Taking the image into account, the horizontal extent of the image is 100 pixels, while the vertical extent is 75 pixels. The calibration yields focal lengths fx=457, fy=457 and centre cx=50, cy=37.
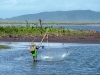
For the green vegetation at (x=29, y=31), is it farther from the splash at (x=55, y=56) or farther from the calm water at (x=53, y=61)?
the splash at (x=55, y=56)

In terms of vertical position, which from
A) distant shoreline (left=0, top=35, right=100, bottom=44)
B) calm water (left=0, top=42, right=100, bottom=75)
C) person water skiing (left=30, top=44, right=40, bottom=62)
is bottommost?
calm water (left=0, top=42, right=100, bottom=75)

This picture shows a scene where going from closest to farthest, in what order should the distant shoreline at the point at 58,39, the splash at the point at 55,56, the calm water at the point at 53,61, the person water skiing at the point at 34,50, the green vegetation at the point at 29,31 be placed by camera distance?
1. the calm water at the point at 53,61
2. the person water skiing at the point at 34,50
3. the splash at the point at 55,56
4. the distant shoreline at the point at 58,39
5. the green vegetation at the point at 29,31

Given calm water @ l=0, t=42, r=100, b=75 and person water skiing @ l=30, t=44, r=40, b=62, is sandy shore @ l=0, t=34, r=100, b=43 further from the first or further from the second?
person water skiing @ l=30, t=44, r=40, b=62

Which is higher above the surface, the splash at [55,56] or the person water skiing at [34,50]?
the person water skiing at [34,50]

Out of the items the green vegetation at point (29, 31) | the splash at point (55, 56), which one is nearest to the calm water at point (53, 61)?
→ the splash at point (55, 56)

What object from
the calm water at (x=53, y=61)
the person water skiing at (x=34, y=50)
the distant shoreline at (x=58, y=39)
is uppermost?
the person water skiing at (x=34, y=50)

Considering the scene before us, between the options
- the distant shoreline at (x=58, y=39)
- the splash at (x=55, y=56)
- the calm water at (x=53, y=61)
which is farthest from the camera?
the distant shoreline at (x=58, y=39)

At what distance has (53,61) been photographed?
3222 centimetres

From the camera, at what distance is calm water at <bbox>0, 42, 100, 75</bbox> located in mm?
27298

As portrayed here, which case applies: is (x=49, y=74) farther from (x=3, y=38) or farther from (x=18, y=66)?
(x=3, y=38)

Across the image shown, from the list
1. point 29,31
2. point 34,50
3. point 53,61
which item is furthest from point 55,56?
point 29,31

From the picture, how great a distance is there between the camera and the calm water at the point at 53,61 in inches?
1075

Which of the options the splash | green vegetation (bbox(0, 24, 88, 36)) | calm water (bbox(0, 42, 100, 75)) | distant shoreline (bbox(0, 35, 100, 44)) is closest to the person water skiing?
calm water (bbox(0, 42, 100, 75))

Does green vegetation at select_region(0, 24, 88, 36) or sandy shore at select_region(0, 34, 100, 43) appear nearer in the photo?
sandy shore at select_region(0, 34, 100, 43)
